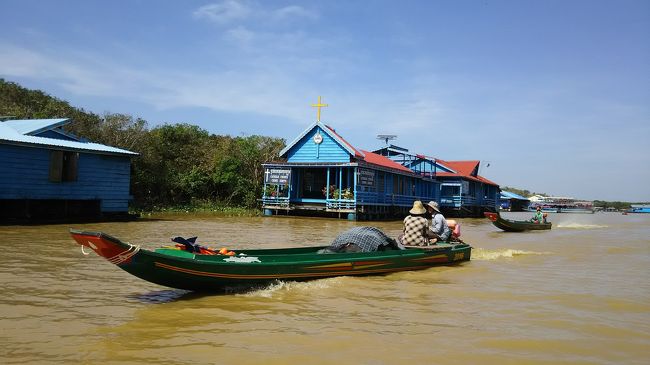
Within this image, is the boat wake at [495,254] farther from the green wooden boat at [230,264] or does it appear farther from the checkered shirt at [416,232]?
the green wooden boat at [230,264]

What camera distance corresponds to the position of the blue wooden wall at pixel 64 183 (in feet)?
54.2

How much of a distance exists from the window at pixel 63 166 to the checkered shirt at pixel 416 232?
13.7 meters

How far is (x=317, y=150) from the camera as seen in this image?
27406 mm

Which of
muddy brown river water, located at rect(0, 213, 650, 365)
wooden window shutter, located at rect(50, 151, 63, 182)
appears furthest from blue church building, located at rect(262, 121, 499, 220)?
muddy brown river water, located at rect(0, 213, 650, 365)

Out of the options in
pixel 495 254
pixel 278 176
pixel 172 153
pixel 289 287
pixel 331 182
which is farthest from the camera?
pixel 172 153

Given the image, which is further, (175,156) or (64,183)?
(175,156)

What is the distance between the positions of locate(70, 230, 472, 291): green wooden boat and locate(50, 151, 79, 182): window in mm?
12886

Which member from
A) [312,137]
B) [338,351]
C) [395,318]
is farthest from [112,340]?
[312,137]

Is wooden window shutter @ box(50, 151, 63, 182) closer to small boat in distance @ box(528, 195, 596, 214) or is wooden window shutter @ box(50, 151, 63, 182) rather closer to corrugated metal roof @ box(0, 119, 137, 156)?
corrugated metal roof @ box(0, 119, 137, 156)

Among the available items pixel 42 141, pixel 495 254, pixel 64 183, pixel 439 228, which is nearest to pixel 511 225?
pixel 495 254

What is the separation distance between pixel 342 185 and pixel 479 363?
24177 mm

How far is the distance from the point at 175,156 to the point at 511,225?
69.9 ft

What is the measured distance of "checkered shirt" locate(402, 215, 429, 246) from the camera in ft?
34.1

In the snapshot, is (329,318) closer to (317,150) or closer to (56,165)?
(56,165)
